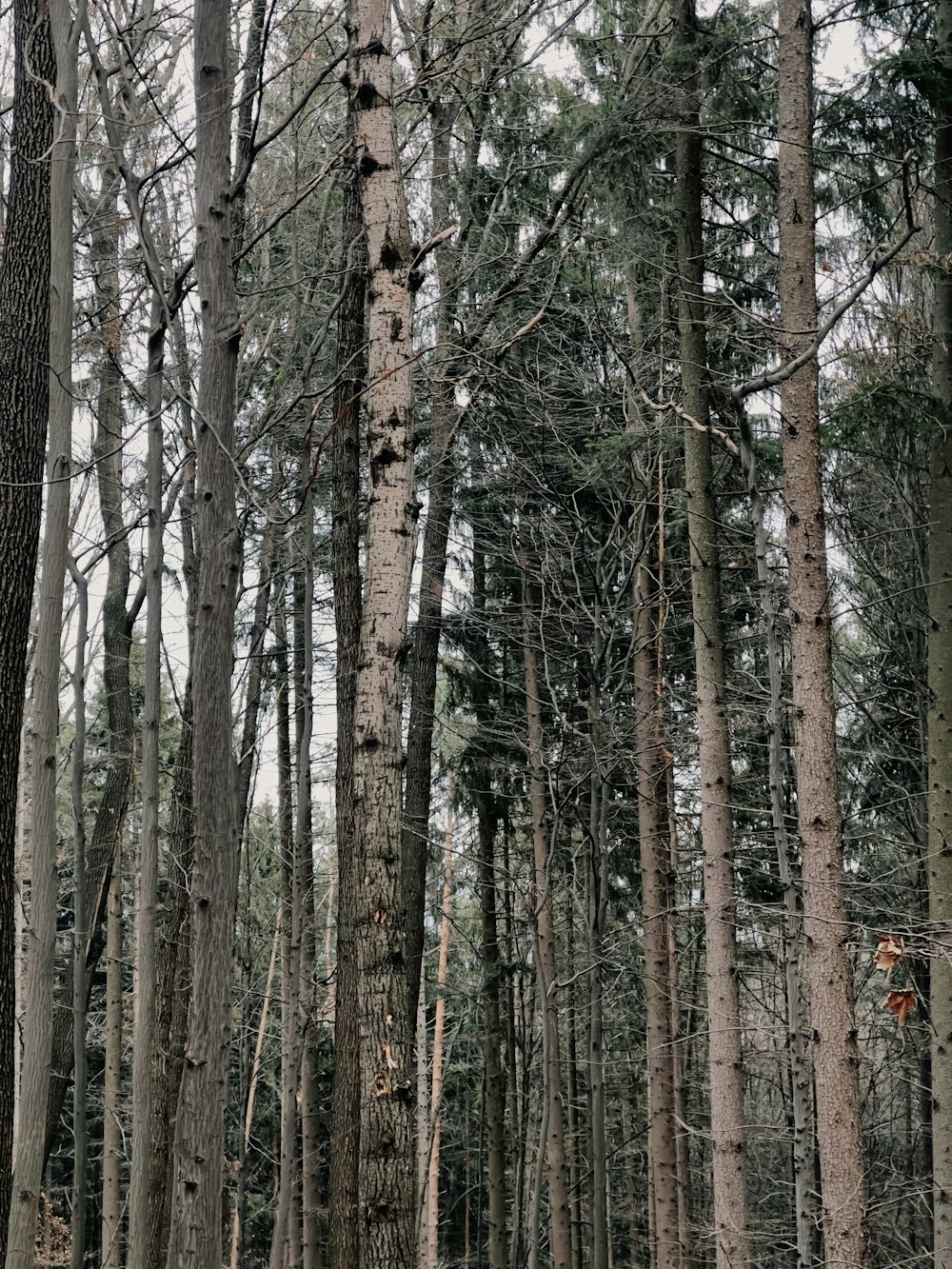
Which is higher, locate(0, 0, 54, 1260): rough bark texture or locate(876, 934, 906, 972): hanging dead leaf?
locate(0, 0, 54, 1260): rough bark texture

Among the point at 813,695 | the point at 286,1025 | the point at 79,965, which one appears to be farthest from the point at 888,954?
the point at 286,1025

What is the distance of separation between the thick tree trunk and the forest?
2cm

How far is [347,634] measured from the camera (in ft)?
26.9

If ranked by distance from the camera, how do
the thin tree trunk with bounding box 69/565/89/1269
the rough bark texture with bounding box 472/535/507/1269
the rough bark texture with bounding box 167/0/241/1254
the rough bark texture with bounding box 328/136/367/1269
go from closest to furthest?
1. the rough bark texture with bounding box 167/0/241/1254
2. the rough bark texture with bounding box 328/136/367/1269
3. the thin tree trunk with bounding box 69/565/89/1269
4. the rough bark texture with bounding box 472/535/507/1269

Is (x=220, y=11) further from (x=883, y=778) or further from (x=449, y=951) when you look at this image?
(x=449, y=951)

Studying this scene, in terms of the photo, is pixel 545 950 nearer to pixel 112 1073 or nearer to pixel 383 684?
pixel 112 1073

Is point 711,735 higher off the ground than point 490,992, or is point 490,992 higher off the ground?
point 711,735

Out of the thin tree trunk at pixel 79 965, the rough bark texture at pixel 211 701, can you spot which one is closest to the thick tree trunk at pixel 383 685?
the rough bark texture at pixel 211 701

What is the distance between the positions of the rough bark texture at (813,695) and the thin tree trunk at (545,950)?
4136 mm

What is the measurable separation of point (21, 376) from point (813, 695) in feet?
15.3

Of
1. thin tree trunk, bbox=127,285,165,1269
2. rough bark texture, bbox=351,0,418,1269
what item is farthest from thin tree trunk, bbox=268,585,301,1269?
rough bark texture, bbox=351,0,418,1269

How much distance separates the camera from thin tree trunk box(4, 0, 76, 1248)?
19.6ft

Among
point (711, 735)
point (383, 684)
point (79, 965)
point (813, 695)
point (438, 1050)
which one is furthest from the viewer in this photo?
point (438, 1050)

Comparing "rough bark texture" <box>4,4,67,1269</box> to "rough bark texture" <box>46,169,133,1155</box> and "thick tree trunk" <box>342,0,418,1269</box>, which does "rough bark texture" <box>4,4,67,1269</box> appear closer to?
"thick tree trunk" <box>342,0,418,1269</box>
